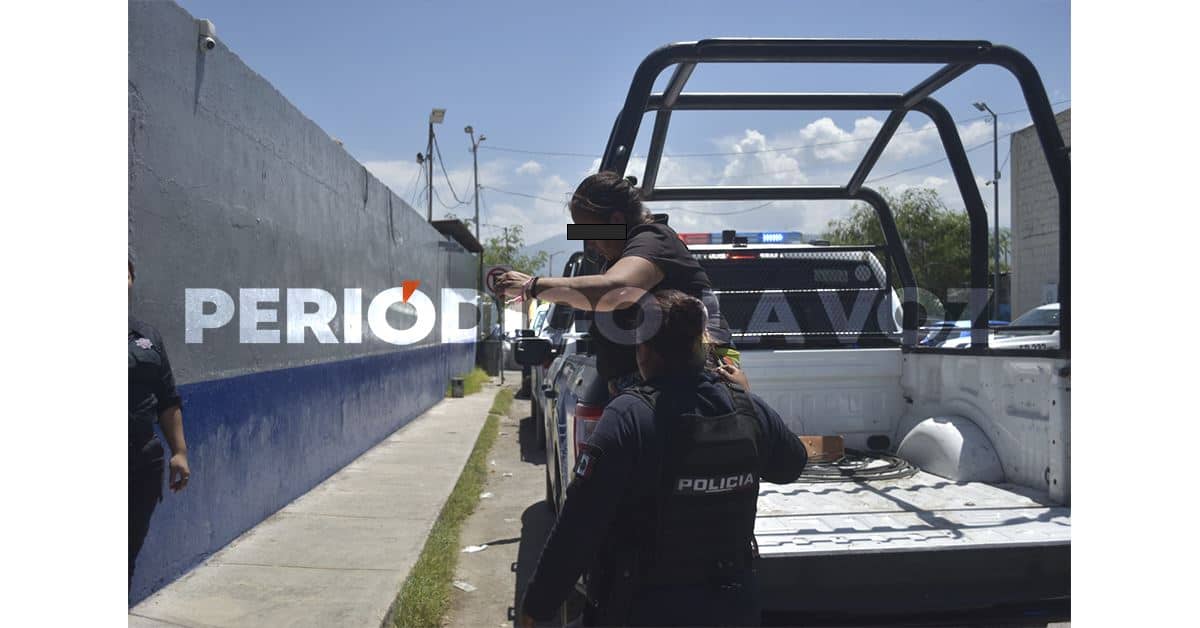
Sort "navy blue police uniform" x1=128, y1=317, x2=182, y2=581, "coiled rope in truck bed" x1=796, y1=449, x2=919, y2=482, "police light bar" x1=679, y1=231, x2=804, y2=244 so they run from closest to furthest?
"navy blue police uniform" x1=128, y1=317, x2=182, y2=581
"coiled rope in truck bed" x1=796, y1=449, x2=919, y2=482
"police light bar" x1=679, y1=231, x2=804, y2=244

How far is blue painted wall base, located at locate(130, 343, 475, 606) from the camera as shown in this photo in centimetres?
507

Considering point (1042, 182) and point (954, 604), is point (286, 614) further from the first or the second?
point (1042, 182)

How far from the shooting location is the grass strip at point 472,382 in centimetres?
1836

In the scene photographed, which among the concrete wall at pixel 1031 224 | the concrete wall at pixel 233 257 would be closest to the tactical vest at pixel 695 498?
the concrete wall at pixel 233 257

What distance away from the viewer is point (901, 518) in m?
3.75

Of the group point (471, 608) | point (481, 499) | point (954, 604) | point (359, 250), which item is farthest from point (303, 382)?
point (954, 604)

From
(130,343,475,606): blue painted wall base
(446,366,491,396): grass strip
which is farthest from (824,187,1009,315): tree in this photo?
(130,343,475,606): blue painted wall base

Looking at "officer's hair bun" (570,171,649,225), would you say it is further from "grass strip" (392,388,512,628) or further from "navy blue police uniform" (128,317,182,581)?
"grass strip" (392,388,512,628)

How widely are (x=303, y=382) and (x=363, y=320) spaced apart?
2.69 metres

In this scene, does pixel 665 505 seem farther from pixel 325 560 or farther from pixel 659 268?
pixel 325 560

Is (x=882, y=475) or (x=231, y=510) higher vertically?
(x=882, y=475)

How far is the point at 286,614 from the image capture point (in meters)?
4.63

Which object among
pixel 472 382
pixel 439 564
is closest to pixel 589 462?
pixel 439 564

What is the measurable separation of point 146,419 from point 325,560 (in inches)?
93.3
